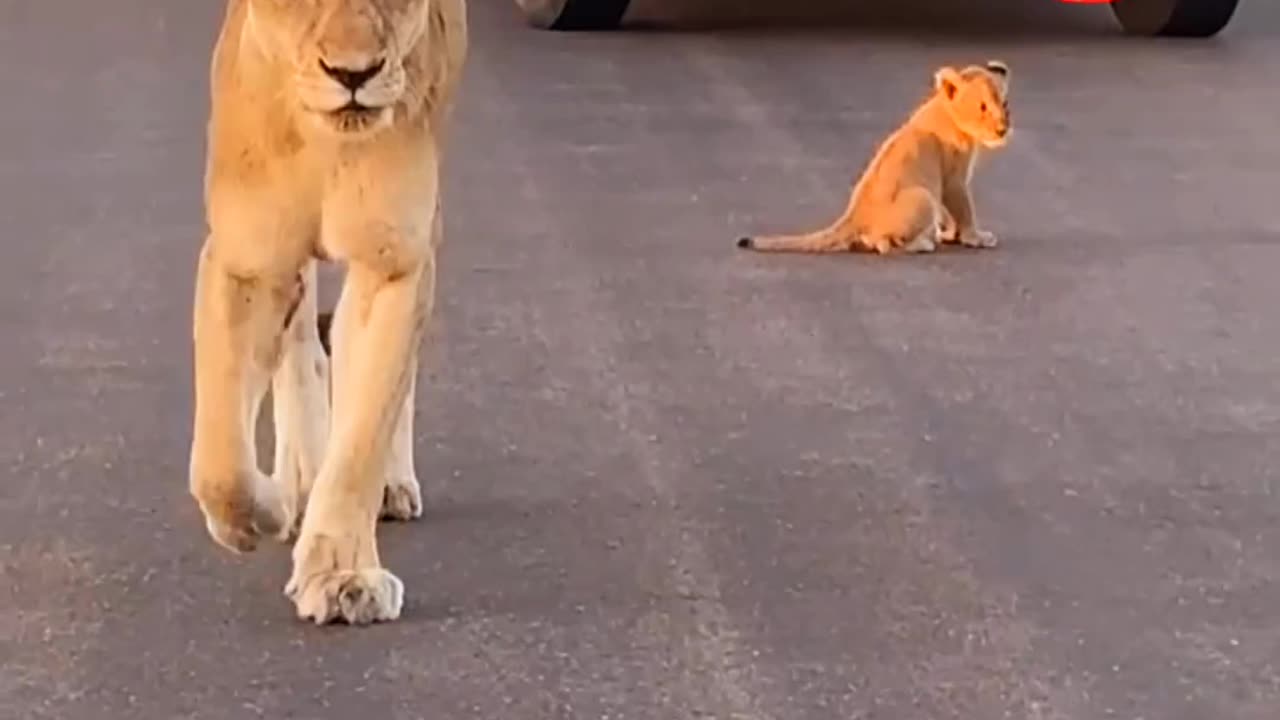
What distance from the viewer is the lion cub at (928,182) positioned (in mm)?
4500

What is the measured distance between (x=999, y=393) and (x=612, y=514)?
0.75 meters

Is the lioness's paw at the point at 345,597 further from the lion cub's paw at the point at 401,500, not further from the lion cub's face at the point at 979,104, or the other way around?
the lion cub's face at the point at 979,104

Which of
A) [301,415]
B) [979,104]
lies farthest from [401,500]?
[979,104]

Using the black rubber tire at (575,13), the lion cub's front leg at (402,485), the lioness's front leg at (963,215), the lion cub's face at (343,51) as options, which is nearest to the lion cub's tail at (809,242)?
the lioness's front leg at (963,215)

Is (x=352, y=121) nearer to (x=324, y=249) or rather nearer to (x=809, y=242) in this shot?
(x=324, y=249)

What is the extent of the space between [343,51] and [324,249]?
0.25 metres

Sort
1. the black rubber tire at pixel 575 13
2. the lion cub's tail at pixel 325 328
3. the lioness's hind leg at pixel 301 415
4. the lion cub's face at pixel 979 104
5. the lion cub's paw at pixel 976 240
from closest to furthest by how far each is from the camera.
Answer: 1. the lioness's hind leg at pixel 301 415
2. the lion cub's tail at pixel 325 328
3. the lion cub's paw at pixel 976 240
4. the lion cub's face at pixel 979 104
5. the black rubber tire at pixel 575 13

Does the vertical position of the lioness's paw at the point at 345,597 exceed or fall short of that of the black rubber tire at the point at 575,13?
it exceeds it

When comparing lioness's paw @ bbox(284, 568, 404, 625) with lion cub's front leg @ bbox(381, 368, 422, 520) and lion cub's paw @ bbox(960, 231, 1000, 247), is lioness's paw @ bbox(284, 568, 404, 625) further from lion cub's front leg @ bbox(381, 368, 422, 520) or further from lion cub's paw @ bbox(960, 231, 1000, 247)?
lion cub's paw @ bbox(960, 231, 1000, 247)

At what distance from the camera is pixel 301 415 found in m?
2.93

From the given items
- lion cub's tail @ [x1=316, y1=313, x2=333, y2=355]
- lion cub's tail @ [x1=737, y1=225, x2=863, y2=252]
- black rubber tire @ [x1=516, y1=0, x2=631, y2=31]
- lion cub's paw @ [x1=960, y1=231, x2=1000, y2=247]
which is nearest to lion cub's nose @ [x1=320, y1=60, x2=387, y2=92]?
lion cub's tail @ [x1=316, y1=313, x2=333, y2=355]

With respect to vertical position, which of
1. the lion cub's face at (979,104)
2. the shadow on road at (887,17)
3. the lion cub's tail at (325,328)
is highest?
the lion cub's tail at (325,328)

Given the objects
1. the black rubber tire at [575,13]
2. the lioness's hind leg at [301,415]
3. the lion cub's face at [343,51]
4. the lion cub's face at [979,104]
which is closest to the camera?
the lion cub's face at [343,51]

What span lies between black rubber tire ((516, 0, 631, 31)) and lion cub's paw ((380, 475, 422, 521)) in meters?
3.76
